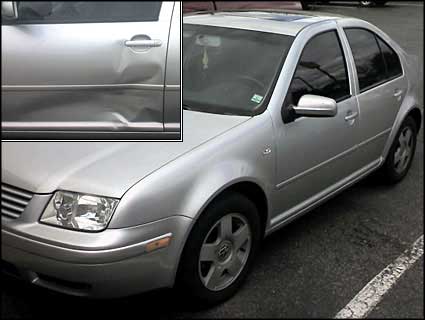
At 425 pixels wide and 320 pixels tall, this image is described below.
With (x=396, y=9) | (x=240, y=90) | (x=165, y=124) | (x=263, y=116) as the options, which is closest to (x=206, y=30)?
(x=240, y=90)

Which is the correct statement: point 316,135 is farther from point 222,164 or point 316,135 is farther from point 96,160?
point 96,160

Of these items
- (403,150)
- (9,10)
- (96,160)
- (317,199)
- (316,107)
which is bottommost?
(403,150)

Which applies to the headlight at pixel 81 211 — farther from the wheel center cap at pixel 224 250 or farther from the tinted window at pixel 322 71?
the tinted window at pixel 322 71

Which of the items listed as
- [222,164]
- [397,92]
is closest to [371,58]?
[397,92]

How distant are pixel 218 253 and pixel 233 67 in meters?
0.93

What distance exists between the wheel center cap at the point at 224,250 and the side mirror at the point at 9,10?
5.97ft

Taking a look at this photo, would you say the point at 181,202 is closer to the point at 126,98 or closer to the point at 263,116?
the point at 263,116

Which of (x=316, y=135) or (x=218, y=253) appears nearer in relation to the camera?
(x=218, y=253)

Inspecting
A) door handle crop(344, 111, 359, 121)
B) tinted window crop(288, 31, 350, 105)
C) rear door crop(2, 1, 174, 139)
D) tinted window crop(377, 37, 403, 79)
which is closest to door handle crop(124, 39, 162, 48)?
rear door crop(2, 1, 174, 139)

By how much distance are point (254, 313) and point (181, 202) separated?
75 cm

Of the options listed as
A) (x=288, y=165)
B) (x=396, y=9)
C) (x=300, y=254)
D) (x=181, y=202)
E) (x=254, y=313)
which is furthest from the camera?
(x=300, y=254)

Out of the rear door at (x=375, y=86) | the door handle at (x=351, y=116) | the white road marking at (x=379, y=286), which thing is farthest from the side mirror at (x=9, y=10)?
the rear door at (x=375, y=86)

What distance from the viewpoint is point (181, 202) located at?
6.82 feet

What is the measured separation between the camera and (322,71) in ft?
9.86
